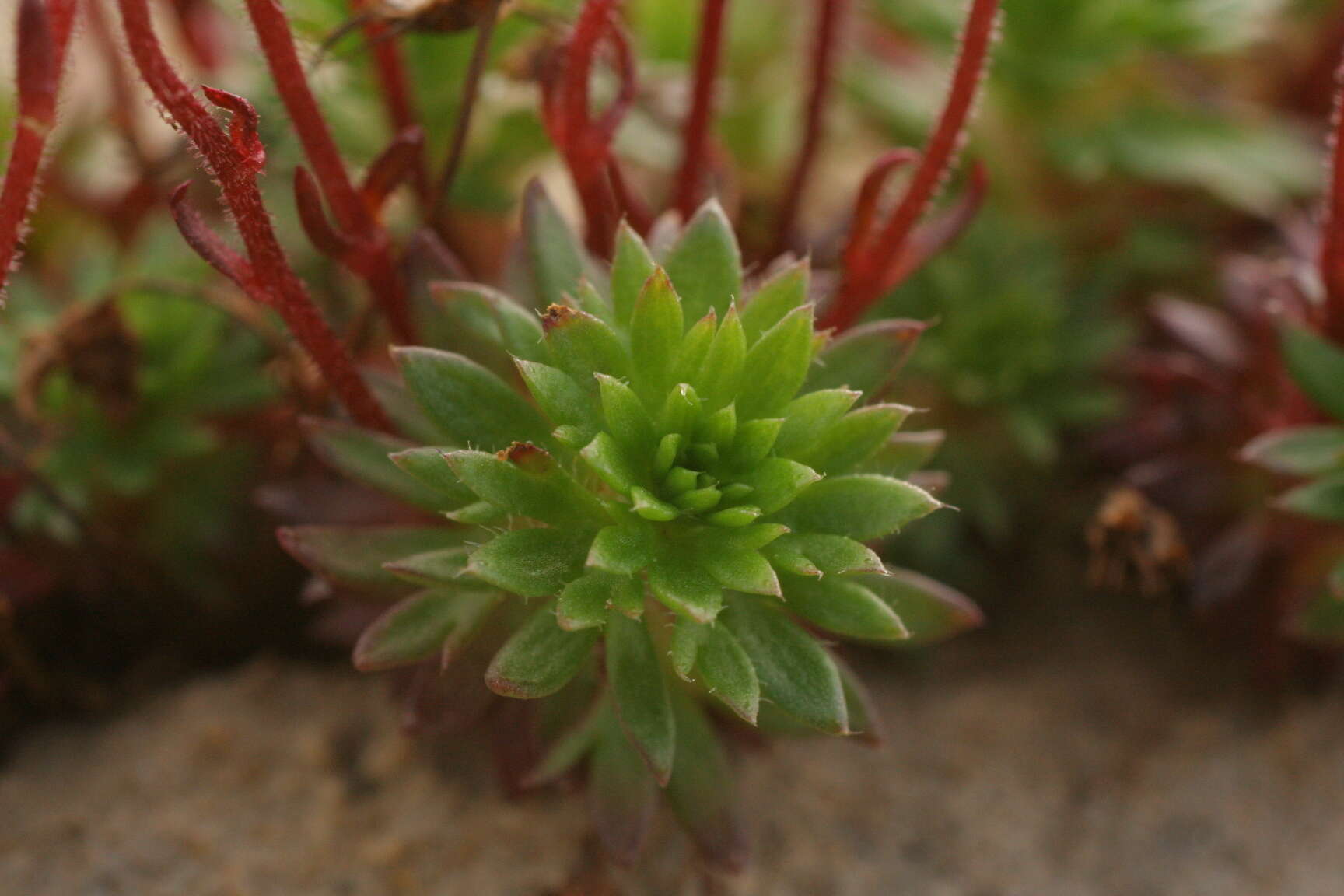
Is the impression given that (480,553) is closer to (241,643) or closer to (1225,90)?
(241,643)

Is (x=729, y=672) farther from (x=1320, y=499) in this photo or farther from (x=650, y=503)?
(x=1320, y=499)

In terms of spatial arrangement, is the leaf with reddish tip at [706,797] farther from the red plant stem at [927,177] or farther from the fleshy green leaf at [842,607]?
the red plant stem at [927,177]

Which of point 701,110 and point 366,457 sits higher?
point 701,110

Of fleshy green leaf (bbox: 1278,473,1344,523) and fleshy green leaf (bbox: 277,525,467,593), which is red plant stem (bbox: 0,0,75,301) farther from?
fleshy green leaf (bbox: 1278,473,1344,523)

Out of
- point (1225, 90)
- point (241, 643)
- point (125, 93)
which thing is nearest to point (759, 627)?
point (241, 643)

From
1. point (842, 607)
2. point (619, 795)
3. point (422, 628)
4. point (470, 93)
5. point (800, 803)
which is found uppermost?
point (470, 93)

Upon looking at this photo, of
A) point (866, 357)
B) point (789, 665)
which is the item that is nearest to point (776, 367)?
point (866, 357)
